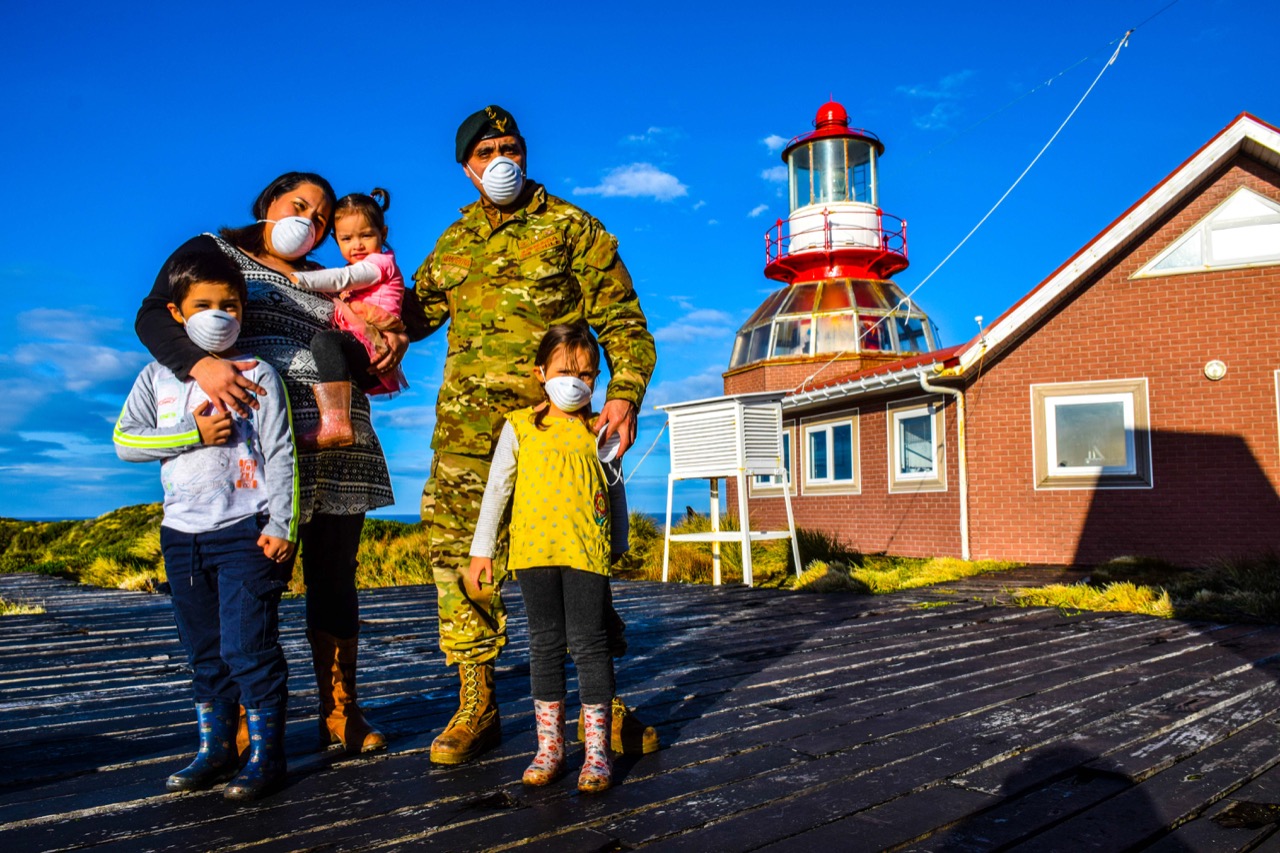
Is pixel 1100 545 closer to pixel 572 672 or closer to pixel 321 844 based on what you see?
pixel 572 672

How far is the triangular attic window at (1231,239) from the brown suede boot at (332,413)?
11.8m

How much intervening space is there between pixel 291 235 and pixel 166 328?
1.57ft

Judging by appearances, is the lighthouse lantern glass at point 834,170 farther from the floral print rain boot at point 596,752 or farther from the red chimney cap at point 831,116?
the floral print rain boot at point 596,752

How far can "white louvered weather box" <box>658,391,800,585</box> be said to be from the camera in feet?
34.4

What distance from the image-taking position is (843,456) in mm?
16531

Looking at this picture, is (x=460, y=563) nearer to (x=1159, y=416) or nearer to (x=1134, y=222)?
(x=1159, y=416)

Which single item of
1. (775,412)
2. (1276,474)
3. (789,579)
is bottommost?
(789,579)

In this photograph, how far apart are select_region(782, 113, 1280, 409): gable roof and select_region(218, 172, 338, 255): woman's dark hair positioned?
36.5 ft

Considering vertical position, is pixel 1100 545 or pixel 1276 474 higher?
pixel 1276 474

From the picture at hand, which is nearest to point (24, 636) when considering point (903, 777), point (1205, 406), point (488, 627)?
point (488, 627)

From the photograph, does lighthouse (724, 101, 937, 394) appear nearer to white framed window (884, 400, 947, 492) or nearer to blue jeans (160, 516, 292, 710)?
white framed window (884, 400, 947, 492)

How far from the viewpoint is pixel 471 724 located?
3.27 metres

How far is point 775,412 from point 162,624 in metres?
6.42

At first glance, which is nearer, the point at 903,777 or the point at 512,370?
the point at 903,777
